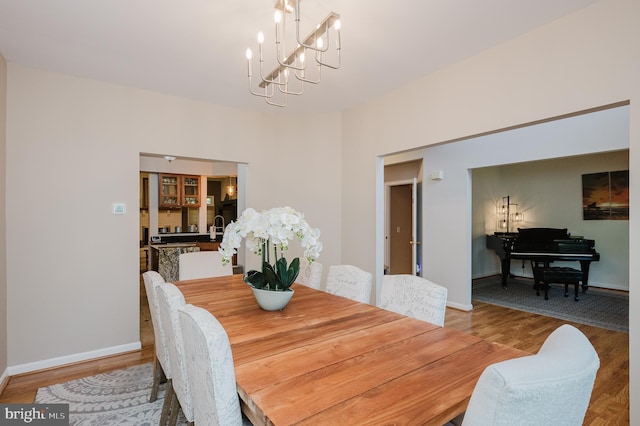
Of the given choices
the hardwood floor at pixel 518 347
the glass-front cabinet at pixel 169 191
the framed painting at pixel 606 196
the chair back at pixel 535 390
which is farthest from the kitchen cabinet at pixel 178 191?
the framed painting at pixel 606 196

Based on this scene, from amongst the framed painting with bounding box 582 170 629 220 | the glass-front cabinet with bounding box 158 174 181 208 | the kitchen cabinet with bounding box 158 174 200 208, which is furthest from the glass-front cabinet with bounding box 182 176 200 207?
the framed painting with bounding box 582 170 629 220

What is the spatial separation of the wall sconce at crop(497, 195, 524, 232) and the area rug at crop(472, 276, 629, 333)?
134cm

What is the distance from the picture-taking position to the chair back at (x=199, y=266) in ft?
10.2

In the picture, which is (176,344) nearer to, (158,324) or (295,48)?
(158,324)

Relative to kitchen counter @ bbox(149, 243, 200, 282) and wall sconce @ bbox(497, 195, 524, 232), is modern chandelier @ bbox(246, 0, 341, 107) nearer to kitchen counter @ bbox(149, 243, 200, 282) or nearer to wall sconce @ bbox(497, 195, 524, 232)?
kitchen counter @ bbox(149, 243, 200, 282)

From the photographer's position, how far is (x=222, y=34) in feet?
7.75

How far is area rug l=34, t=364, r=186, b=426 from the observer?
215 cm

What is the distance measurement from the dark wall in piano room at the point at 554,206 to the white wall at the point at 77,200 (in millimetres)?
5964

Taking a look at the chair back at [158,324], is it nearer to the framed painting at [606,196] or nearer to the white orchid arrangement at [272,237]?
the white orchid arrangement at [272,237]

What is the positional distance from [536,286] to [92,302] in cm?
648

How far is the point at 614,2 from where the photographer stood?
199 cm

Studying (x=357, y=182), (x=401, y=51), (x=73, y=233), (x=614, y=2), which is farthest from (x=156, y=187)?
(x=614, y=2)

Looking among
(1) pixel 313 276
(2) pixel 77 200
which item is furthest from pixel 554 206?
(2) pixel 77 200

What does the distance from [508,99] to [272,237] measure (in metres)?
2.11
